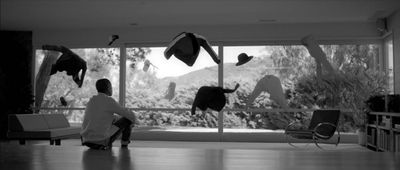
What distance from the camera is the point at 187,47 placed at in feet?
4.73

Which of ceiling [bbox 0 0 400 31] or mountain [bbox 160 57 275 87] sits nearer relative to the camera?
ceiling [bbox 0 0 400 31]

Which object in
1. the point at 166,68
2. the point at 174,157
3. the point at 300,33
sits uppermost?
the point at 300,33

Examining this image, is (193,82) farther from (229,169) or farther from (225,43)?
(229,169)

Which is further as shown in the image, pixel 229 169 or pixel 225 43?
pixel 225 43

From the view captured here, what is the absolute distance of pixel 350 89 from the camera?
834cm

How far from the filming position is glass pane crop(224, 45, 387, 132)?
8359 mm

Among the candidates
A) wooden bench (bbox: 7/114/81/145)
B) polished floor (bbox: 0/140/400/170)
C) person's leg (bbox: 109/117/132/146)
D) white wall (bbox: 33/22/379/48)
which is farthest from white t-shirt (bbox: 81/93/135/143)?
white wall (bbox: 33/22/379/48)

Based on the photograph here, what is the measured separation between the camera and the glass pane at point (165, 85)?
919 centimetres

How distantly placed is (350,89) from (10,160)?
7.71 meters

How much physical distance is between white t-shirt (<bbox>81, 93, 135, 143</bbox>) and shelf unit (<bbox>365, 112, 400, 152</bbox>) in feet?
14.6

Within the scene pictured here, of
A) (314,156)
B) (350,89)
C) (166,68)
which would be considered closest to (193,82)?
(166,68)

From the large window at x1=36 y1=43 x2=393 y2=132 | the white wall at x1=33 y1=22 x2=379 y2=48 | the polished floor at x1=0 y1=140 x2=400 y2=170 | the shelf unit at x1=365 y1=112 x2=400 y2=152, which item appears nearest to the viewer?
the polished floor at x1=0 y1=140 x2=400 y2=170

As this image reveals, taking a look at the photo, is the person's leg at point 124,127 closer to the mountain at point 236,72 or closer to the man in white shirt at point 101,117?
the man in white shirt at point 101,117

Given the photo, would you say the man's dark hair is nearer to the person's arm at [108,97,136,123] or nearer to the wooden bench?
the person's arm at [108,97,136,123]
